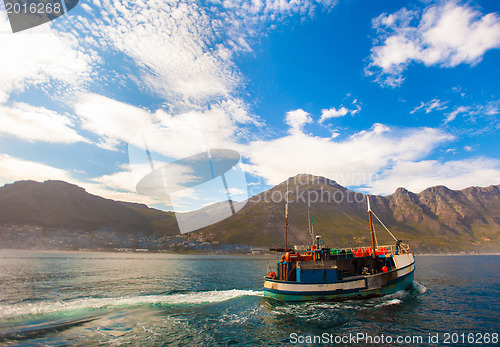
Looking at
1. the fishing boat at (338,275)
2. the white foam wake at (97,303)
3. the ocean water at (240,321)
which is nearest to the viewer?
the ocean water at (240,321)

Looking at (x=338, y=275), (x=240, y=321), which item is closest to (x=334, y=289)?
(x=338, y=275)

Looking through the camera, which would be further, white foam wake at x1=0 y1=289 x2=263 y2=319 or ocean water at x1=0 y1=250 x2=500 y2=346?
white foam wake at x1=0 y1=289 x2=263 y2=319

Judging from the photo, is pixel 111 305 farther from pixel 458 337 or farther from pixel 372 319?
pixel 458 337

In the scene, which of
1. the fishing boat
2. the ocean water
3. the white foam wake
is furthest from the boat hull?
the white foam wake

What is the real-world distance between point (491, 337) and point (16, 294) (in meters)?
Answer: 62.1

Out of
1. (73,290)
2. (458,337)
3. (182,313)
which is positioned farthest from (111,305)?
(458,337)

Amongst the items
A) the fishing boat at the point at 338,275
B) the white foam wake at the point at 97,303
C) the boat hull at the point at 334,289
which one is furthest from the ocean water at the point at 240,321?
the fishing boat at the point at 338,275

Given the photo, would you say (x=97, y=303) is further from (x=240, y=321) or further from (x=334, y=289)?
(x=334, y=289)

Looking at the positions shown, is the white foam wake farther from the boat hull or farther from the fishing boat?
the fishing boat

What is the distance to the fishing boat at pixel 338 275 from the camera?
110ft

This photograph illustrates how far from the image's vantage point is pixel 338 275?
123 ft

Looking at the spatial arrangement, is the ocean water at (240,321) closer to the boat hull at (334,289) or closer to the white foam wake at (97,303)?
the white foam wake at (97,303)

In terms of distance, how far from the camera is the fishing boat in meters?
33.4

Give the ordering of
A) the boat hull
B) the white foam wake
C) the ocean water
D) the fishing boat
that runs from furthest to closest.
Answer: the fishing boat < the boat hull < the white foam wake < the ocean water
